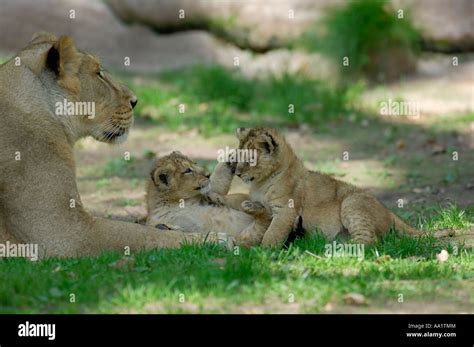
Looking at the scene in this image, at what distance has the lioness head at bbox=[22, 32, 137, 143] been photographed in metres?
8.00

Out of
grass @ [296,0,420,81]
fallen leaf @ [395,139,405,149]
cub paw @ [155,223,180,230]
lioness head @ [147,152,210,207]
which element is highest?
grass @ [296,0,420,81]

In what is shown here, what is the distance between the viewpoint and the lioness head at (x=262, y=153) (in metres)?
8.64

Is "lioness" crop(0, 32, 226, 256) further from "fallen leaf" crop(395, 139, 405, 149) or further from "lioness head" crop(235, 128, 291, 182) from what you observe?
"fallen leaf" crop(395, 139, 405, 149)

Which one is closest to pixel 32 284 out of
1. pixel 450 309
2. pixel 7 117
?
pixel 7 117

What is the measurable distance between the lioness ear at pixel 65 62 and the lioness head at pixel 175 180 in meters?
1.16

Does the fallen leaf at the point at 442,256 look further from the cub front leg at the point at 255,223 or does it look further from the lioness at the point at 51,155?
the lioness at the point at 51,155

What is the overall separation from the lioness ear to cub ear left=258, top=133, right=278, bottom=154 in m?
1.62

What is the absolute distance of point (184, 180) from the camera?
8.93 meters

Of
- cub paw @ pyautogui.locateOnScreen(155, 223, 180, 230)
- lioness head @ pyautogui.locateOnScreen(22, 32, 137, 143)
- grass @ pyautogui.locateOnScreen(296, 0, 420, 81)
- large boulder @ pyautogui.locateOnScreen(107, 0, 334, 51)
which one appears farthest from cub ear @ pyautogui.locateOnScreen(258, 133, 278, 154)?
large boulder @ pyautogui.locateOnScreen(107, 0, 334, 51)

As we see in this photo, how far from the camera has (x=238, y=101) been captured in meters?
15.4

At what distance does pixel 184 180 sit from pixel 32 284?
7.97 ft

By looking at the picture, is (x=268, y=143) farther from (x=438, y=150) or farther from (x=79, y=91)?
(x=438, y=150)

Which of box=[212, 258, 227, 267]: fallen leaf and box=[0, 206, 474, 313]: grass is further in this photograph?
box=[212, 258, 227, 267]: fallen leaf
